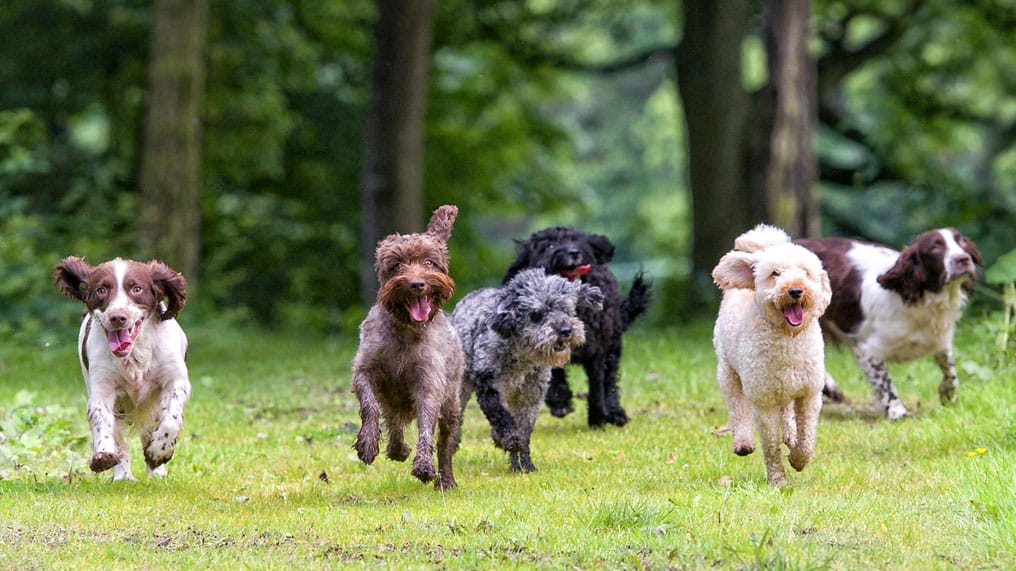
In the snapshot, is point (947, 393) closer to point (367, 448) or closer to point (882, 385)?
point (882, 385)

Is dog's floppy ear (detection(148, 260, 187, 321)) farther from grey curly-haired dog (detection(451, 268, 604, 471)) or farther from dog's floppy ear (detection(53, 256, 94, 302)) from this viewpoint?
grey curly-haired dog (detection(451, 268, 604, 471))

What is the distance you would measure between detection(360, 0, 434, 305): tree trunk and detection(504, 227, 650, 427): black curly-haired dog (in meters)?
9.03

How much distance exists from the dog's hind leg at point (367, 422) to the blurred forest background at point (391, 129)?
403 inches

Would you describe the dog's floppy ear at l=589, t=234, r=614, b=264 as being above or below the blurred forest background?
below

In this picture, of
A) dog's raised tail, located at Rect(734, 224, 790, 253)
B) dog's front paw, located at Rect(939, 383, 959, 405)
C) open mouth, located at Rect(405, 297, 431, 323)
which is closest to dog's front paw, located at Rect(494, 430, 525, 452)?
open mouth, located at Rect(405, 297, 431, 323)

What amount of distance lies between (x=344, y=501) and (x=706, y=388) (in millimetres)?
5662

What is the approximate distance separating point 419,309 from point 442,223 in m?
0.88

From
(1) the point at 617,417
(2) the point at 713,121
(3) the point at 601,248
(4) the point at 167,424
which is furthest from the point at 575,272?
(2) the point at 713,121

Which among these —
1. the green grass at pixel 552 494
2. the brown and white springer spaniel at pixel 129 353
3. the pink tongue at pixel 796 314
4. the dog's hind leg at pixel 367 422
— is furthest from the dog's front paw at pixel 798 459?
the brown and white springer spaniel at pixel 129 353

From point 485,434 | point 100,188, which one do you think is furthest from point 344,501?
point 100,188

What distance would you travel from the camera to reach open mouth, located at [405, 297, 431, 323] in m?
8.74

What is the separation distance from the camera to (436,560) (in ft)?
22.7

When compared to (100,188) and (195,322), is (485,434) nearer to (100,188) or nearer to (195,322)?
(195,322)

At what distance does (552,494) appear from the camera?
342 inches
